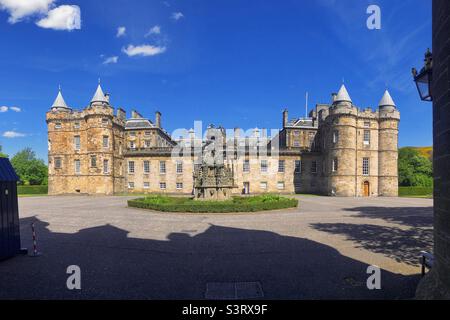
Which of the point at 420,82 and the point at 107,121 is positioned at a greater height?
the point at 107,121

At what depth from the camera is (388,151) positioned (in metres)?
42.2

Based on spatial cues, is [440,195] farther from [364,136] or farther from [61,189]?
[61,189]

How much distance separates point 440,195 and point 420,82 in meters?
2.97

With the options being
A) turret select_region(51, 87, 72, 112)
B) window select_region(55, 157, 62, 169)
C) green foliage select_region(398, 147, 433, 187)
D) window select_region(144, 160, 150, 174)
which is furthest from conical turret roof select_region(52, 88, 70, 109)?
green foliage select_region(398, 147, 433, 187)

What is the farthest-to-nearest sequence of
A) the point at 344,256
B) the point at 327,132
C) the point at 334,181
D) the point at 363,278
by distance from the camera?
the point at 327,132, the point at 334,181, the point at 344,256, the point at 363,278

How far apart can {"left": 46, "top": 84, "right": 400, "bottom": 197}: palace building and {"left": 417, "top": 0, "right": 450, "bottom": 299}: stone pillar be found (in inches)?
1486

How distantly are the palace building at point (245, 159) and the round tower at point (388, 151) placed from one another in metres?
A: 0.14

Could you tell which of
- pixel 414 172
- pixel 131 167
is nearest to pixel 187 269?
pixel 131 167

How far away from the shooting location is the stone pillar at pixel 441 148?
3926 millimetres

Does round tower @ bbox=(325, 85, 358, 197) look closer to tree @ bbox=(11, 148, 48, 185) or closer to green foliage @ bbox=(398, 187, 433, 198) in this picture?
green foliage @ bbox=(398, 187, 433, 198)

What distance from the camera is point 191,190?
152ft

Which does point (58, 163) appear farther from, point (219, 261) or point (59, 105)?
point (219, 261)

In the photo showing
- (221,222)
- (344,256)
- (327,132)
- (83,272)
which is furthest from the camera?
(327,132)

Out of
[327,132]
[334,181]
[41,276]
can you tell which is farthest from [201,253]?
[327,132]
